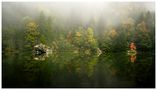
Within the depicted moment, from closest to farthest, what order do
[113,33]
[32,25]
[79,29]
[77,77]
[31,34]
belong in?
[77,77] < [31,34] < [32,25] < [79,29] < [113,33]

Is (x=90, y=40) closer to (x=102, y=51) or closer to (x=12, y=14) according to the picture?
(x=102, y=51)

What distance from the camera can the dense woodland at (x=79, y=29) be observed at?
19.8 meters

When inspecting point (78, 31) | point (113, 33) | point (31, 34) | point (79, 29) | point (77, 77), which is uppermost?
point (79, 29)

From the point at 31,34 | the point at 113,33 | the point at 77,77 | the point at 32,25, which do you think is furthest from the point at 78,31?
the point at 77,77

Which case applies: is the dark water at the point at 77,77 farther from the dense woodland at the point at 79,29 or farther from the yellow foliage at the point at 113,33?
the yellow foliage at the point at 113,33

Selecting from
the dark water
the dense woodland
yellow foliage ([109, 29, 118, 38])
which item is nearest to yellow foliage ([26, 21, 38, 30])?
the dense woodland

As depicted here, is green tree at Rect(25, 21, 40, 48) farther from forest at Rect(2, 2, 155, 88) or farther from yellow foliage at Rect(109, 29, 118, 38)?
yellow foliage at Rect(109, 29, 118, 38)

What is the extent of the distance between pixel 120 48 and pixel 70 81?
13.9m

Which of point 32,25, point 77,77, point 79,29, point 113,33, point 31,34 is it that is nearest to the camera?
point 77,77

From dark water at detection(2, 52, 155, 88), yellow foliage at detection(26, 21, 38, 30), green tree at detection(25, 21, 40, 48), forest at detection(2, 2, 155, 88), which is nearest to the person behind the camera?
dark water at detection(2, 52, 155, 88)

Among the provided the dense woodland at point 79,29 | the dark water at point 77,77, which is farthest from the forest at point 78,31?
the dark water at point 77,77

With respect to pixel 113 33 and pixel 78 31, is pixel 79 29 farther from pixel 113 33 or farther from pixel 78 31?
pixel 113 33

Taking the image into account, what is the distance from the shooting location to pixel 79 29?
22328 millimetres

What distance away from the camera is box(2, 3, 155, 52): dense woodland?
19.8 metres
